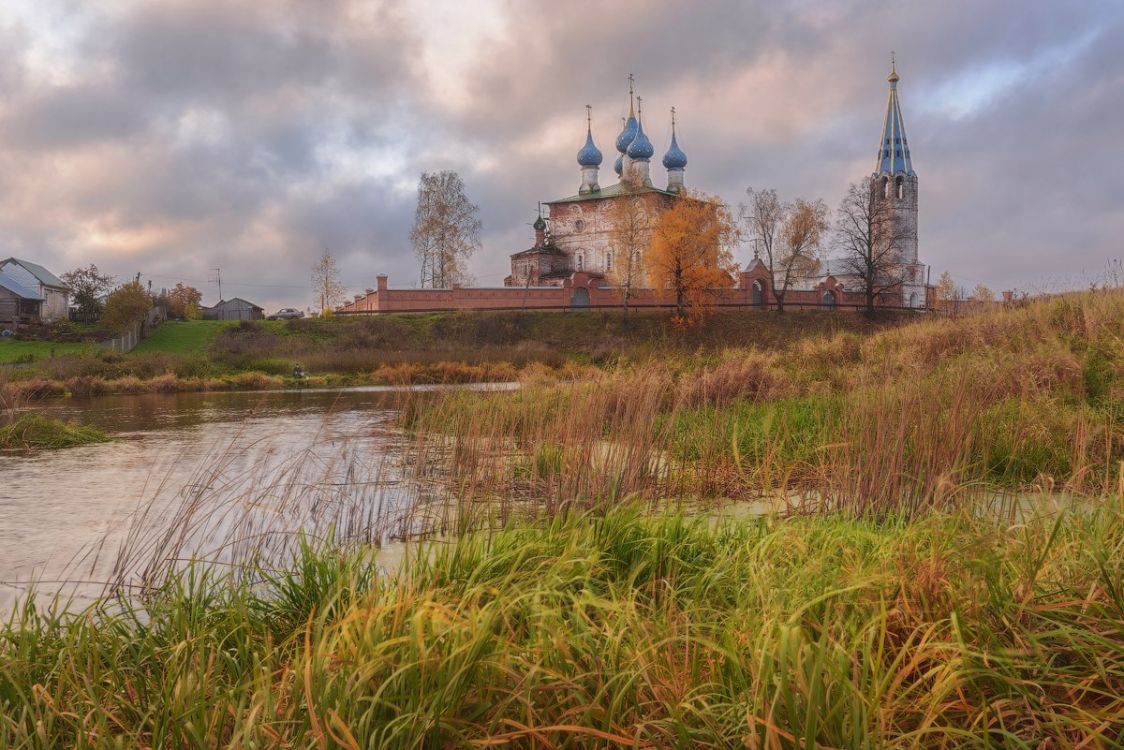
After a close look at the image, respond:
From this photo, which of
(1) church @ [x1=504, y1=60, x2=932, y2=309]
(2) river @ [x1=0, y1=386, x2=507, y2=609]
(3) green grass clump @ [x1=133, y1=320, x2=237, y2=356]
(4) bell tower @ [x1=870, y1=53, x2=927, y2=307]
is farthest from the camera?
(4) bell tower @ [x1=870, y1=53, x2=927, y2=307]

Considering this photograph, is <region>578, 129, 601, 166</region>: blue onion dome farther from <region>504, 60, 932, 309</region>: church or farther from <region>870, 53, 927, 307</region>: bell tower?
<region>870, 53, 927, 307</region>: bell tower

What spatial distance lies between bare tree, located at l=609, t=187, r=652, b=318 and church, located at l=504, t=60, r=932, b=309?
2.18 metres

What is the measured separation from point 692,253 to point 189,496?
3602 cm

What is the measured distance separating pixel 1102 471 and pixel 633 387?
132 inches

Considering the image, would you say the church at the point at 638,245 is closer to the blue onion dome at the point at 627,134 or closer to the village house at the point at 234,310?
the blue onion dome at the point at 627,134

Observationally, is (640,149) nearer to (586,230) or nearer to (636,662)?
(586,230)

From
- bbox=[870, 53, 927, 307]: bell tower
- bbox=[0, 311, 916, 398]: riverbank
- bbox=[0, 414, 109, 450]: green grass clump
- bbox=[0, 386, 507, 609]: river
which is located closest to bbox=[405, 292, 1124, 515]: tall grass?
bbox=[0, 386, 507, 609]: river

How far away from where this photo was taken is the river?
407cm

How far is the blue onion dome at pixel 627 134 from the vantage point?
167 ft

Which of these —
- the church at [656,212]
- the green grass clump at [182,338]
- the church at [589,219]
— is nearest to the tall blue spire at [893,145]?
the church at [656,212]

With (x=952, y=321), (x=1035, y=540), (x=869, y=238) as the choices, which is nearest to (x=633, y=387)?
(x=1035, y=540)

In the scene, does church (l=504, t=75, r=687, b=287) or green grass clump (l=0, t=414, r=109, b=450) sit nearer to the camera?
green grass clump (l=0, t=414, r=109, b=450)

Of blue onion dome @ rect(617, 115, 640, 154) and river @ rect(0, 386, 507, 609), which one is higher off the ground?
blue onion dome @ rect(617, 115, 640, 154)

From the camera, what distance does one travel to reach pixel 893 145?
54.2 m
